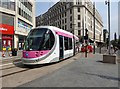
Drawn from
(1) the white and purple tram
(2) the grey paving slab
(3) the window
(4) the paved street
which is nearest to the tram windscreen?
(1) the white and purple tram

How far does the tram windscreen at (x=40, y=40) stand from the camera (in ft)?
44.3

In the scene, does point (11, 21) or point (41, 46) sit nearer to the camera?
point (41, 46)

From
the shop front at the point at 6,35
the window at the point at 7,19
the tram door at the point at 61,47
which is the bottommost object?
the tram door at the point at 61,47

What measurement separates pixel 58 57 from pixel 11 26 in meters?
25.5

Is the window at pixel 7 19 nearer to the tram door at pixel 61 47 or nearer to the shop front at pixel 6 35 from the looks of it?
the shop front at pixel 6 35

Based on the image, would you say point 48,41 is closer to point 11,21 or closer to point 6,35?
point 6,35

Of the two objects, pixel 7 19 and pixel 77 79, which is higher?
pixel 7 19

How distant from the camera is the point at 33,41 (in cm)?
1365

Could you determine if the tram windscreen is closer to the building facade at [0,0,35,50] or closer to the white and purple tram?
the white and purple tram

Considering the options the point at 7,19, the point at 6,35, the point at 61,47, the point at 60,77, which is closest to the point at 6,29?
the point at 6,35

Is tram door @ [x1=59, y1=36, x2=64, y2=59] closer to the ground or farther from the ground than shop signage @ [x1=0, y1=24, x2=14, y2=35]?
closer to the ground

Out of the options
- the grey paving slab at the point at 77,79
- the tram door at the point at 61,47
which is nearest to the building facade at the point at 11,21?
the tram door at the point at 61,47

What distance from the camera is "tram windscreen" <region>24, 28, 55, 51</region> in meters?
13.5

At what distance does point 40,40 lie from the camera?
44.5 feet
